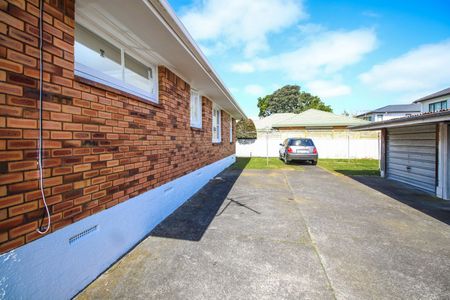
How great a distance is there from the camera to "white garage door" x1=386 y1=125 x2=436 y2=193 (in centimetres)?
609

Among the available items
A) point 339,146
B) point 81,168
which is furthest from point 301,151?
point 81,168

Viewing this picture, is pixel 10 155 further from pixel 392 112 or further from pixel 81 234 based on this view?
pixel 392 112

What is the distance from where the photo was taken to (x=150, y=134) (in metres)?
3.46

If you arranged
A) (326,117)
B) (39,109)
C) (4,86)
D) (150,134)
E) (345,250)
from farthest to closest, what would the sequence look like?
(326,117) → (150,134) → (345,250) → (39,109) → (4,86)

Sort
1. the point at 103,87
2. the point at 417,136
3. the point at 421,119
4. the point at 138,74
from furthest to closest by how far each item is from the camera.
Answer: the point at 417,136, the point at 421,119, the point at 138,74, the point at 103,87

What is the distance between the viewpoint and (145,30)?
9.33ft

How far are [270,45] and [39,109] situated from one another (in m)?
11.0

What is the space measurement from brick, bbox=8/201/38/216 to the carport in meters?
6.83

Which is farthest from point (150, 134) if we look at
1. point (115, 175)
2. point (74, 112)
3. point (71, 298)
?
point (71, 298)

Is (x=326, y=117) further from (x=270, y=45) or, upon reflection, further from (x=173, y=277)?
(x=173, y=277)

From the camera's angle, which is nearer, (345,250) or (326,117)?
(345,250)

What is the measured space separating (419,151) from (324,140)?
10500 millimetres

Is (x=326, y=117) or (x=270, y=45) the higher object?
(x=270, y=45)

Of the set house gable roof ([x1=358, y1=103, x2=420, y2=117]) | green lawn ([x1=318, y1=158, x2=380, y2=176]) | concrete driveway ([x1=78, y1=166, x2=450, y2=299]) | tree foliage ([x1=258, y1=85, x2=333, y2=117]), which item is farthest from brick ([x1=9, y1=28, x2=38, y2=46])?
tree foliage ([x1=258, y1=85, x2=333, y2=117])
